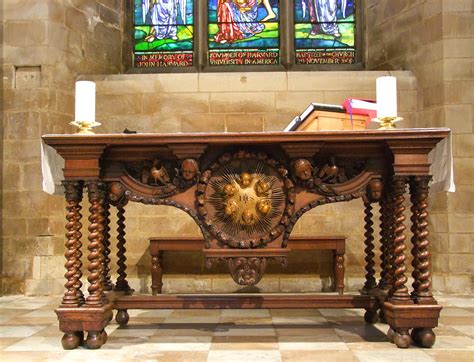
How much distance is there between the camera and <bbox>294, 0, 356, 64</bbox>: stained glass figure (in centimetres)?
738

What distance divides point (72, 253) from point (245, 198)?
3.66 ft

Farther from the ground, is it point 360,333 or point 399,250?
point 399,250

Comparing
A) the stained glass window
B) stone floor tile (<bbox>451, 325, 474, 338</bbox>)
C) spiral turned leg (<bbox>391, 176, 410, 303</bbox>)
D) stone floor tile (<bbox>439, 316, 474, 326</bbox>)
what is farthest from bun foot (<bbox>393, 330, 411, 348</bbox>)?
the stained glass window

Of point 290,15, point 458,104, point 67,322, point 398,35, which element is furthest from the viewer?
point 290,15

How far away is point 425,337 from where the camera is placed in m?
3.47

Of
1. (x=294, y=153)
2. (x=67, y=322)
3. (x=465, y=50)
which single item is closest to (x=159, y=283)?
(x=67, y=322)

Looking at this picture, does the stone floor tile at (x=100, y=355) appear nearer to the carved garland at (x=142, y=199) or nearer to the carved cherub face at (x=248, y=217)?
the carved garland at (x=142, y=199)

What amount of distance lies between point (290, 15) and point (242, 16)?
2.01ft

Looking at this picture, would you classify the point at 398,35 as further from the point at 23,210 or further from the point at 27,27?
the point at 23,210

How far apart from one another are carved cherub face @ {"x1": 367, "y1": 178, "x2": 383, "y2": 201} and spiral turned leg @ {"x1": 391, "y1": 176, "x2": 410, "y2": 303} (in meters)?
0.10

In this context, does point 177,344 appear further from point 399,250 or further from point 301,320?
point 399,250

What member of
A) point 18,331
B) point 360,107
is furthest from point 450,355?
point 18,331

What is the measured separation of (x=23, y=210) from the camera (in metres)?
6.20

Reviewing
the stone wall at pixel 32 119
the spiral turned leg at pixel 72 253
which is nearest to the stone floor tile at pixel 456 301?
the spiral turned leg at pixel 72 253
